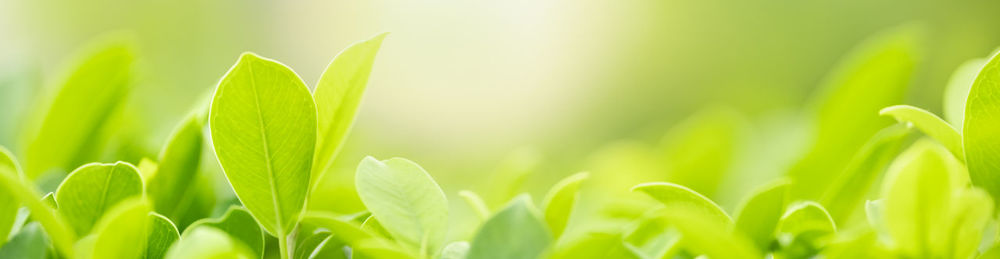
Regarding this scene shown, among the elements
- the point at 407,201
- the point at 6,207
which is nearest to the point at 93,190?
the point at 6,207

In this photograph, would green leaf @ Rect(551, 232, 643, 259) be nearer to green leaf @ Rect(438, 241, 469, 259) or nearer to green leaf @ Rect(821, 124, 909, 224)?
green leaf @ Rect(438, 241, 469, 259)

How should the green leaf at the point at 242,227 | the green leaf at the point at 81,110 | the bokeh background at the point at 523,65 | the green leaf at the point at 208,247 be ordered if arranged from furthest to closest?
1. the bokeh background at the point at 523,65
2. the green leaf at the point at 81,110
3. the green leaf at the point at 242,227
4. the green leaf at the point at 208,247

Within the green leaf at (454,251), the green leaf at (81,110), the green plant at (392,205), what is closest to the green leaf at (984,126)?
the green plant at (392,205)

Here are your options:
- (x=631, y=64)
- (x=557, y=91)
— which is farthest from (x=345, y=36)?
(x=631, y=64)

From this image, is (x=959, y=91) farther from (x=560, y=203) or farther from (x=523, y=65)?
(x=523, y=65)

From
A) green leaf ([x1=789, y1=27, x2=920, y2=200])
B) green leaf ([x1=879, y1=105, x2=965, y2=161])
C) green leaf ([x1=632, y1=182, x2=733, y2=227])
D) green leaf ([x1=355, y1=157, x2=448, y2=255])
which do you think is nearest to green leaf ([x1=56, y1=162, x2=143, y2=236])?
green leaf ([x1=355, y1=157, x2=448, y2=255])

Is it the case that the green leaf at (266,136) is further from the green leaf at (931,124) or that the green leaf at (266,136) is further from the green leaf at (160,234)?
the green leaf at (931,124)
